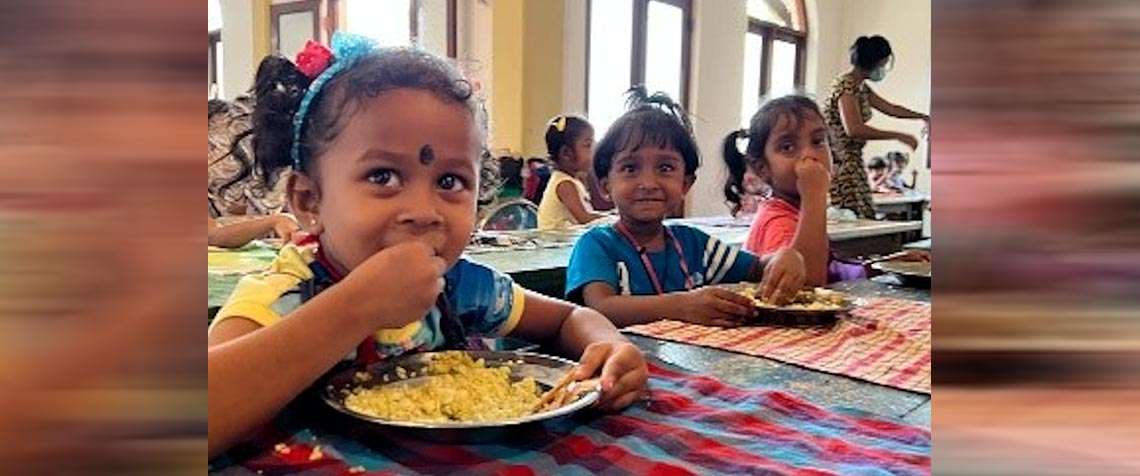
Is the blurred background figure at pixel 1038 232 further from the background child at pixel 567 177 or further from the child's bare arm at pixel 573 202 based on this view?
the child's bare arm at pixel 573 202

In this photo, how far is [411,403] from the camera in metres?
0.75

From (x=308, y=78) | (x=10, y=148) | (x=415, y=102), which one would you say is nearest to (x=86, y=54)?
(x=10, y=148)

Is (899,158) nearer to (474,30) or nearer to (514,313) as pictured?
(474,30)

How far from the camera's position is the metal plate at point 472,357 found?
2.10 feet

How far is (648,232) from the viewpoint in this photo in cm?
172

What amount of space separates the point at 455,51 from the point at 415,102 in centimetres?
425

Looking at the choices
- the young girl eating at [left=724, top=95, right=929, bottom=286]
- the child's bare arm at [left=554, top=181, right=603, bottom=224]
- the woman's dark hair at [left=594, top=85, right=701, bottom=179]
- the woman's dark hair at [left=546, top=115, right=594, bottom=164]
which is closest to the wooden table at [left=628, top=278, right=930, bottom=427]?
the woman's dark hair at [left=594, top=85, right=701, bottom=179]

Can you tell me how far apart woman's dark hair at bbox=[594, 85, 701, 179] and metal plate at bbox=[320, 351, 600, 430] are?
86cm

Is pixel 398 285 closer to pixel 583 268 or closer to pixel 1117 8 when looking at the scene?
pixel 1117 8

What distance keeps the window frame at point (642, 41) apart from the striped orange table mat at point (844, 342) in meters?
4.27

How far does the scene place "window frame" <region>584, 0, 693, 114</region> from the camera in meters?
5.45

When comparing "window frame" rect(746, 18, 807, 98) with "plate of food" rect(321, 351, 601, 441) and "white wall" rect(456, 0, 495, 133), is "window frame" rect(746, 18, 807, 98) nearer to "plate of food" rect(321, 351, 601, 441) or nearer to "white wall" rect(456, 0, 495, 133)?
"white wall" rect(456, 0, 495, 133)

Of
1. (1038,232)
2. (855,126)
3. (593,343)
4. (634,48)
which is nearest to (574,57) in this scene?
(634,48)

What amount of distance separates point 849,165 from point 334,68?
10.5ft
